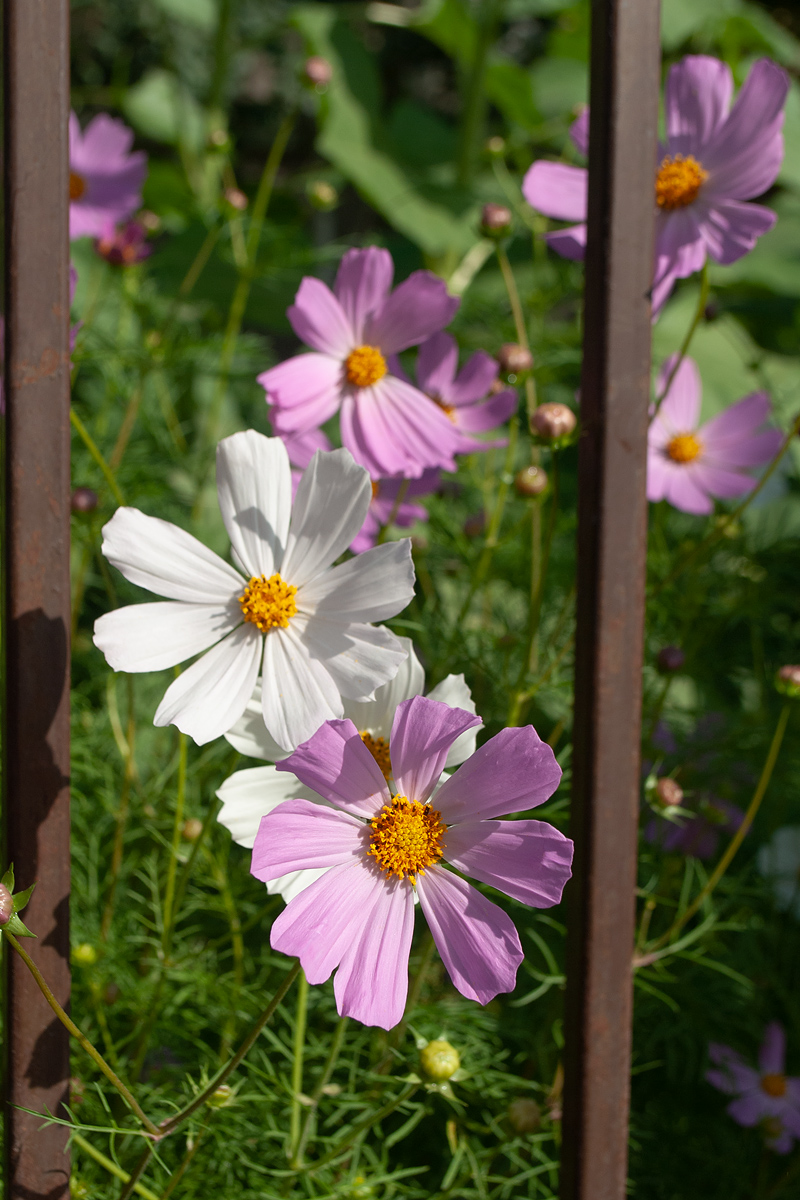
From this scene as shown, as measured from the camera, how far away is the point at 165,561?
0.45 meters

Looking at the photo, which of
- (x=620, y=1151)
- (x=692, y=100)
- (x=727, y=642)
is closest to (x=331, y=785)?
(x=620, y=1151)

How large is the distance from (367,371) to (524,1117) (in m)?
0.45

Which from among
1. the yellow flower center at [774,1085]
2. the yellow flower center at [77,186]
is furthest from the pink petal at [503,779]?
the yellow flower center at [77,186]

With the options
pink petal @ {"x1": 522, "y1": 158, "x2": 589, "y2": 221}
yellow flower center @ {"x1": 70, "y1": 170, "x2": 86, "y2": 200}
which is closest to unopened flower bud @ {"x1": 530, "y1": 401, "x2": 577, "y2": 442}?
pink petal @ {"x1": 522, "y1": 158, "x2": 589, "y2": 221}

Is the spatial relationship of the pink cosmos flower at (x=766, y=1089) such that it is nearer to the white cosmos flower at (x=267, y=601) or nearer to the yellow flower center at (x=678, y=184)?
the white cosmos flower at (x=267, y=601)

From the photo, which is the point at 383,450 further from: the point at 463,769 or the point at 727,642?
the point at 727,642

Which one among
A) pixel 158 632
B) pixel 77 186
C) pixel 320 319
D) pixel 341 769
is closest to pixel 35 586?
pixel 158 632

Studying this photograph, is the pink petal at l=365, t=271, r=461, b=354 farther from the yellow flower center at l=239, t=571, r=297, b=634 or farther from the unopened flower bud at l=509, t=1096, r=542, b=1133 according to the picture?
the unopened flower bud at l=509, t=1096, r=542, b=1133

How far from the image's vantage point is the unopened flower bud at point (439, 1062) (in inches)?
17.6

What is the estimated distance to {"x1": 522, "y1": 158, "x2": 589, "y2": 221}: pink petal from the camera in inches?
25.1

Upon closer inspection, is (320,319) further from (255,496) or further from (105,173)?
(105,173)

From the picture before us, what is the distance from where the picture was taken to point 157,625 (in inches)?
17.6

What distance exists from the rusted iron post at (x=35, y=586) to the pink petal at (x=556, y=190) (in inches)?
12.2

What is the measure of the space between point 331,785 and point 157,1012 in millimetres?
313
